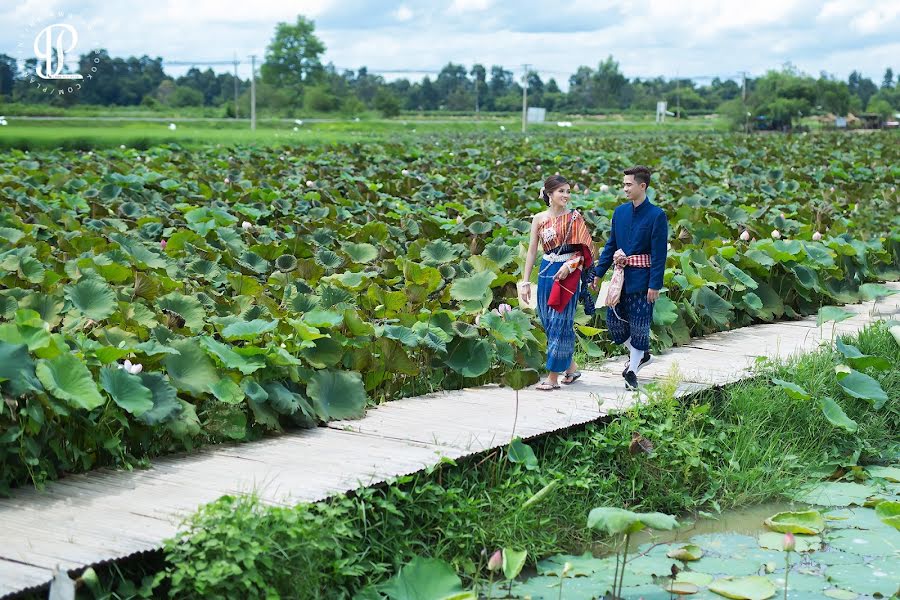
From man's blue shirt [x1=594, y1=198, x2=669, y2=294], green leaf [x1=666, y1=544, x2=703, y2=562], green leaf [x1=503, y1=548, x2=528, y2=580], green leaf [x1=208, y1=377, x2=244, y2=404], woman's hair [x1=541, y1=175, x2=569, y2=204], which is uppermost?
woman's hair [x1=541, y1=175, x2=569, y2=204]

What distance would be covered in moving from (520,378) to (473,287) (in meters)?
1.50

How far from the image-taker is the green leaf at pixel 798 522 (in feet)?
14.9

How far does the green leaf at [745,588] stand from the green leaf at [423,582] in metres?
0.93

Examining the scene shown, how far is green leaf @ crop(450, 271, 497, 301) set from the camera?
6812mm

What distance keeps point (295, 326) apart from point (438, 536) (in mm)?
1401

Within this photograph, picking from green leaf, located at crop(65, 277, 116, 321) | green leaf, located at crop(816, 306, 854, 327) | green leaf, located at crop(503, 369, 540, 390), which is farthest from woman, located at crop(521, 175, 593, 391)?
green leaf, located at crop(65, 277, 116, 321)

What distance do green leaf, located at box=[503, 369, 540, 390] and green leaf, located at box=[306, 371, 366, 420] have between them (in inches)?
29.0

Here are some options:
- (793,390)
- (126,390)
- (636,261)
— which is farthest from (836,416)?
(126,390)

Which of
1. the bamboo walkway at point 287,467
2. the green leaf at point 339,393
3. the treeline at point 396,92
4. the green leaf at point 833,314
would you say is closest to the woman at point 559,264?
the bamboo walkway at point 287,467

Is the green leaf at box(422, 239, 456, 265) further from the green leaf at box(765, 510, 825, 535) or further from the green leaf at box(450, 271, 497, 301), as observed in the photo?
the green leaf at box(765, 510, 825, 535)

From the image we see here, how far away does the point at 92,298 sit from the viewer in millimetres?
5527

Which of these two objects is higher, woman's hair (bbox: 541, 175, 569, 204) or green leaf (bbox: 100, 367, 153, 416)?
woman's hair (bbox: 541, 175, 569, 204)

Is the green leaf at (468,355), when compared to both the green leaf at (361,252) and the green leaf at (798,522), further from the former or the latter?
the green leaf at (361,252)

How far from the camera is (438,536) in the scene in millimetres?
4215
